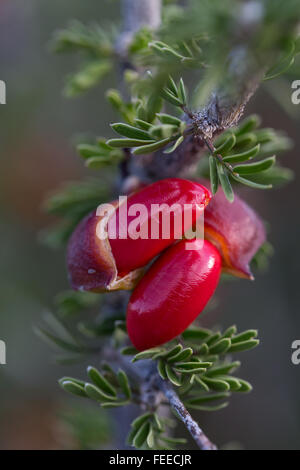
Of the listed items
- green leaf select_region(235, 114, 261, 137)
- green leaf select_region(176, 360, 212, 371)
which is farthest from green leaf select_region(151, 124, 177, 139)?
green leaf select_region(176, 360, 212, 371)

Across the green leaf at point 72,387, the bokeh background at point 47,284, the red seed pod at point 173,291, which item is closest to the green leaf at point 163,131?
the red seed pod at point 173,291

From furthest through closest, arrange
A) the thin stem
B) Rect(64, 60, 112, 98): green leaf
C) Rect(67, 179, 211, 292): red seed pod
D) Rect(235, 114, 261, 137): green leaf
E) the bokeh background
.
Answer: the bokeh background, Rect(64, 60, 112, 98): green leaf, Rect(235, 114, 261, 137): green leaf, Rect(67, 179, 211, 292): red seed pod, the thin stem

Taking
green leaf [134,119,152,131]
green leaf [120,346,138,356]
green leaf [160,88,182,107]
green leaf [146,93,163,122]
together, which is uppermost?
green leaf [146,93,163,122]

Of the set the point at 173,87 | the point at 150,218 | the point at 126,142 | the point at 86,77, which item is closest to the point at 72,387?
the point at 150,218

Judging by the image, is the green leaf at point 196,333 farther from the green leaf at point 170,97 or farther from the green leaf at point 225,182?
the green leaf at point 170,97

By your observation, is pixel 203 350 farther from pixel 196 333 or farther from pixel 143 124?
pixel 143 124

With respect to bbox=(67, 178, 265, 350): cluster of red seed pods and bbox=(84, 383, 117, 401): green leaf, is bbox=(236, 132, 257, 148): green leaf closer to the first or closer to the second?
bbox=(67, 178, 265, 350): cluster of red seed pods

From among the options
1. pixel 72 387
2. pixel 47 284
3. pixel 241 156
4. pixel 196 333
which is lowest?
pixel 72 387
